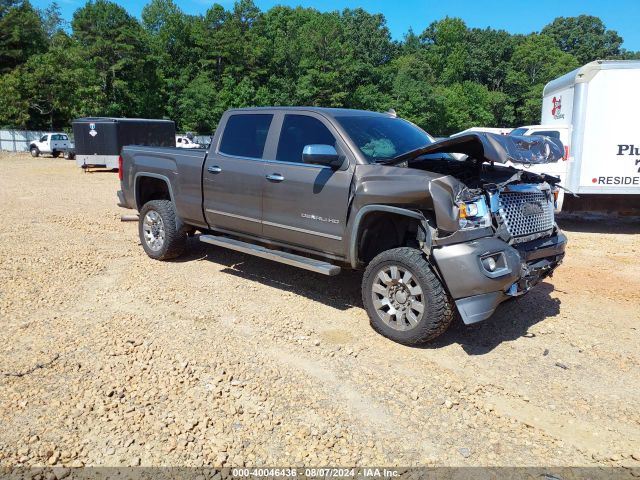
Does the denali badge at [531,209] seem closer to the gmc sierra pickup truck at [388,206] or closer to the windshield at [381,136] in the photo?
the gmc sierra pickup truck at [388,206]

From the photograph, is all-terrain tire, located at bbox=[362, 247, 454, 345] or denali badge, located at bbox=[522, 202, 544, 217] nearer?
all-terrain tire, located at bbox=[362, 247, 454, 345]

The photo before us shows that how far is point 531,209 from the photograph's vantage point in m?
4.88

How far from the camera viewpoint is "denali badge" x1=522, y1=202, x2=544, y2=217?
4.82 m

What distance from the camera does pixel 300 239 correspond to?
545cm

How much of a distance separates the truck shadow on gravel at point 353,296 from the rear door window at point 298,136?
151 cm

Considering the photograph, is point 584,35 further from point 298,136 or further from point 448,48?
point 298,136

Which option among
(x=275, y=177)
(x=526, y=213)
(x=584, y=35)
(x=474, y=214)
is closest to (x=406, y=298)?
(x=474, y=214)

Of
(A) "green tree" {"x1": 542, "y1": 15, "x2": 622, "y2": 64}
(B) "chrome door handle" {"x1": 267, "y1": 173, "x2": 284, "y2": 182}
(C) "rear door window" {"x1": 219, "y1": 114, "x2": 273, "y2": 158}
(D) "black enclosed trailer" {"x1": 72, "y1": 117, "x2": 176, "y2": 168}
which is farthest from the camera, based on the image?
(A) "green tree" {"x1": 542, "y1": 15, "x2": 622, "y2": 64}

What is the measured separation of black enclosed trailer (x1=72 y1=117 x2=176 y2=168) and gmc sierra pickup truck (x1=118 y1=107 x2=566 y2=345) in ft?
58.5

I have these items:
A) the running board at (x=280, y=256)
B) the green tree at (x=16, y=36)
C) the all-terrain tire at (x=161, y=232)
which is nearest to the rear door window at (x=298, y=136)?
the running board at (x=280, y=256)

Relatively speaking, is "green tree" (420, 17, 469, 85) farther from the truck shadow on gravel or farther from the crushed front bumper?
the crushed front bumper

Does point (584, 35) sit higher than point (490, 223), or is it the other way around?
point (584, 35)

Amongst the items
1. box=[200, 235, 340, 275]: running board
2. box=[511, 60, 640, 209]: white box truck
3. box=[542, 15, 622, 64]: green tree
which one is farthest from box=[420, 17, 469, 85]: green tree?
box=[200, 235, 340, 275]: running board

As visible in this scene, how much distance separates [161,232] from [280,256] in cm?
228
